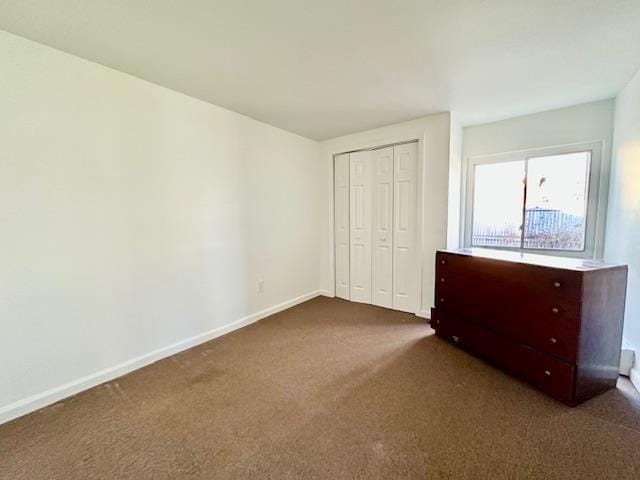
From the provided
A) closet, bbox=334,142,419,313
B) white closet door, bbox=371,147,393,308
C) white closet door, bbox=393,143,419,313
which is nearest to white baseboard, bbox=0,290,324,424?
closet, bbox=334,142,419,313

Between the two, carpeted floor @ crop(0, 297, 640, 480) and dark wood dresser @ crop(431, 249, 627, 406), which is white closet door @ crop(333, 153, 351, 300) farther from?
dark wood dresser @ crop(431, 249, 627, 406)

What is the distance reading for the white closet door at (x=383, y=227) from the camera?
3.43 metres

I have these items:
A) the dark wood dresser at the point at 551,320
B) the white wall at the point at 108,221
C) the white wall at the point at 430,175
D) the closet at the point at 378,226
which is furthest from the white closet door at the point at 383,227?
the white wall at the point at 108,221

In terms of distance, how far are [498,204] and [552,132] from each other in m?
0.89

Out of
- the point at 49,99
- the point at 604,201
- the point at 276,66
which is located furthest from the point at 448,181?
the point at 49,99

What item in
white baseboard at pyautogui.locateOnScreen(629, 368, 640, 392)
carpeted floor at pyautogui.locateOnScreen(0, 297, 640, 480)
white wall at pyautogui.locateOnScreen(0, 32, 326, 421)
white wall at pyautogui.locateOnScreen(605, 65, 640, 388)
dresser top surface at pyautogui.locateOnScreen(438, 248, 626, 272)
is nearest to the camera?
carpeted floor at pyautogui.locateOnScreen(0, 297, 640, 480)

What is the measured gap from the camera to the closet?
129 inches

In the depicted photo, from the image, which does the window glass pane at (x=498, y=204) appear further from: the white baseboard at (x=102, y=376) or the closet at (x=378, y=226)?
the white baseboard at (x=102, y=376)

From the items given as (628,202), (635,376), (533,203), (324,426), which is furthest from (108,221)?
(533,203)

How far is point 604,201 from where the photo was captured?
2.71 meters

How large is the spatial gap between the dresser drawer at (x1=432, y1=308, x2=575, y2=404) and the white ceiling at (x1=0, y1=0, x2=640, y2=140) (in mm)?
2005

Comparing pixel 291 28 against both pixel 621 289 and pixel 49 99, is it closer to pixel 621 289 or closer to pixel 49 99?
pixel 49 99

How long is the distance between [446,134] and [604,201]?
1647 millimetres

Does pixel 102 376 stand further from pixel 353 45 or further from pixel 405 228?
pixel 405 228
